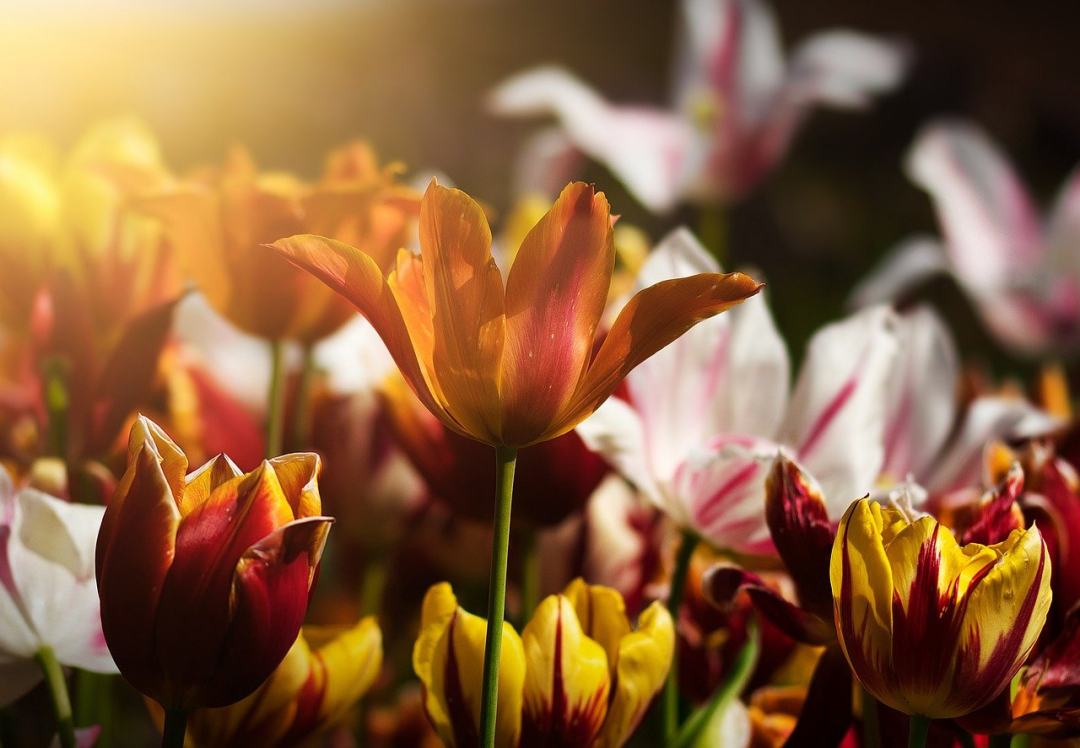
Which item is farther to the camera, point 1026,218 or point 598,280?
point 1026,218

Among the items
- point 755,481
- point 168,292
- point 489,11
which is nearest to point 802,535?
point 755,481

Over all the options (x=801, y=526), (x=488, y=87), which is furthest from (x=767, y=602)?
(x=488, y=87)

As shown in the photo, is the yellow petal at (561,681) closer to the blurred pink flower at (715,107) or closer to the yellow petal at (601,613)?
the yellow petal at (601,613)

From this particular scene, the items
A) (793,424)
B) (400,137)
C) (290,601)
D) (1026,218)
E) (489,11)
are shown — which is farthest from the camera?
(489,11)

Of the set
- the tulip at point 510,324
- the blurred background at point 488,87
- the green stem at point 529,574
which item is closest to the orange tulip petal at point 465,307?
the tulip at point 510,324

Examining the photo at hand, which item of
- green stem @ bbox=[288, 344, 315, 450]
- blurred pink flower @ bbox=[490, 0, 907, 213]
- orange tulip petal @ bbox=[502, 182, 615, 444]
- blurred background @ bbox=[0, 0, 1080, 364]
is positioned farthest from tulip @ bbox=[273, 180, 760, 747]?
blurred background @ bbox=[0, 0, 1080, 364]

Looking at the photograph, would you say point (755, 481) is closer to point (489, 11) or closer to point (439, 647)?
point (439, 647)

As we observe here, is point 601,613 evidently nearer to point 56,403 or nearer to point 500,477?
point 500,477
